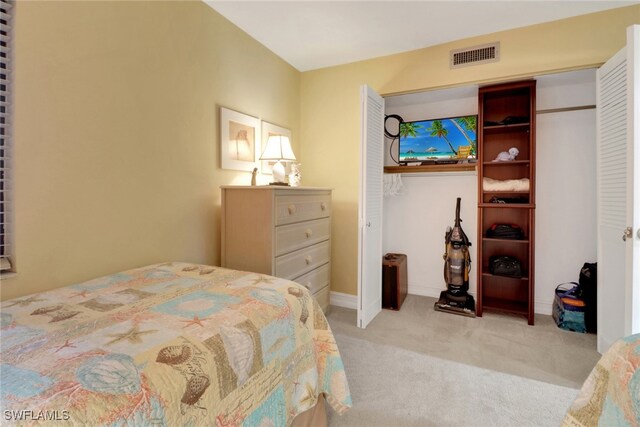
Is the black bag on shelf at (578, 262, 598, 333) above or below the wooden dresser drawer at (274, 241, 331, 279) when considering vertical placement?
below

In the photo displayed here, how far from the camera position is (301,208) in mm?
2438

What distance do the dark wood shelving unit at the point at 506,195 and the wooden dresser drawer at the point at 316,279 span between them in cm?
144

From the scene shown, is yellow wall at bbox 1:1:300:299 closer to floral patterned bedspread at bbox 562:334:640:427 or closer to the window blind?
the window blind

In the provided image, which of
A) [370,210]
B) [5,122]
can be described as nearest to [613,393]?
[370,210]

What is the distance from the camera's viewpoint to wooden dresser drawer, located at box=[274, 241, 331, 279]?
2203 mm

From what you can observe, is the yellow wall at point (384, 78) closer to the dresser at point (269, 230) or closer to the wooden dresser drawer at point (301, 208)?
the wooden dresser drawer at point (301, 208)

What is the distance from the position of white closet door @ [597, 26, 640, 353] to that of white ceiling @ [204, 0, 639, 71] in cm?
71

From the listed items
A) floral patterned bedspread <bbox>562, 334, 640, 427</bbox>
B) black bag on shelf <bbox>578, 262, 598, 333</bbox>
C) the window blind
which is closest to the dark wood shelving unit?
black bag on shelf <bbox>578, 262, 598, 333</bbox>

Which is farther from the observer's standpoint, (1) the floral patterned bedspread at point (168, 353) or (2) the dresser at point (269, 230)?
(2) the dresser at point (269, 230)

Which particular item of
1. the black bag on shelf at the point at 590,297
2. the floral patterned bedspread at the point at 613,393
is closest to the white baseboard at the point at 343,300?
the black bag on shelf at the point at 590,297

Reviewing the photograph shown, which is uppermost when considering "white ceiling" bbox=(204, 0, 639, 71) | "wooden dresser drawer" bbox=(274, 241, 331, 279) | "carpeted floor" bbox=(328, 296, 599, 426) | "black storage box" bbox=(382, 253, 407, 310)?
"white ceiling" bbox=(204, 0, 639, 71)

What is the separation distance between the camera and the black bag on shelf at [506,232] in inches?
114

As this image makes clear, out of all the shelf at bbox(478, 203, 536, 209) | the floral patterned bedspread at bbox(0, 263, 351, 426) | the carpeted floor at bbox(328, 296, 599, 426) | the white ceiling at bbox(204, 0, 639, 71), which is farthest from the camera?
the shelf at bbox(478, 203, 536, 209)

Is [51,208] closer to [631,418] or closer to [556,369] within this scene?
[631,418]
